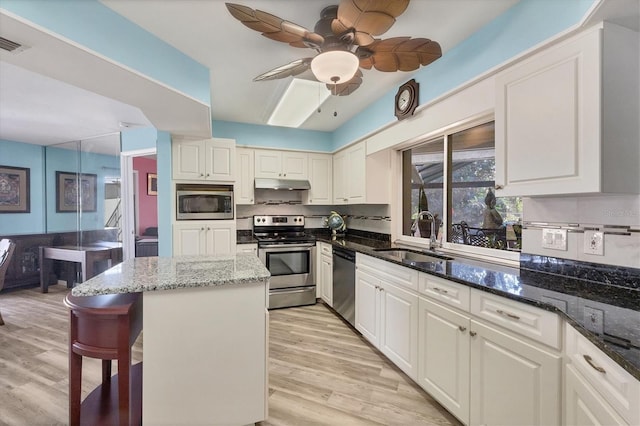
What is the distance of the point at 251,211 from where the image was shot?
429cm

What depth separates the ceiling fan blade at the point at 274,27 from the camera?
4.47 feet

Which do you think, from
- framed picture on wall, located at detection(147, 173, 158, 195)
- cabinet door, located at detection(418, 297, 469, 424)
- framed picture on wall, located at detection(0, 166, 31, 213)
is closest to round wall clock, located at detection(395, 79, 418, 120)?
cabinet door, located at detection(418, 297, 469, 424)

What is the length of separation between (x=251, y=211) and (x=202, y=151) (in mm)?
1159

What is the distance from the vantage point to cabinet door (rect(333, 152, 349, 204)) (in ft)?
13.2

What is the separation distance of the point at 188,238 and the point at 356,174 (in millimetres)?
2199

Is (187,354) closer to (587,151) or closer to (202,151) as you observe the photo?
(587,151)

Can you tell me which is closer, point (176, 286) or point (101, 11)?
point (176, 286)

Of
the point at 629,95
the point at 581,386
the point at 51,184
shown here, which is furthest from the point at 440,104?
the point at 51,184

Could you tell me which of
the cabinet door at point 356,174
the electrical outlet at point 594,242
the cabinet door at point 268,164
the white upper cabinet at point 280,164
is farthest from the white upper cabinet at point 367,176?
the electrical outlet at point 594,242

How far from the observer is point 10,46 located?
143 cm

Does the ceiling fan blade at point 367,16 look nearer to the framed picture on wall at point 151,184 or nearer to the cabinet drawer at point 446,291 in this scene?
the cabinet drawer at point 446,291

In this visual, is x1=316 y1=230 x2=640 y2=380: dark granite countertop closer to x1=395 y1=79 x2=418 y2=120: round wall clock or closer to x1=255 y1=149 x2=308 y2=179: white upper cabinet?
x1=395 y1=79 x2=418 y2=120: round wall clock

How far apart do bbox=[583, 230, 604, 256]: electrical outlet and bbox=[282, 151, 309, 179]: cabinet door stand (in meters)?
3.28

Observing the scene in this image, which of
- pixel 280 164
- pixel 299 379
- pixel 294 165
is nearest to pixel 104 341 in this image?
pixel 299 379
